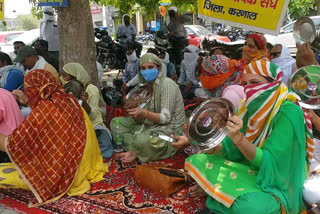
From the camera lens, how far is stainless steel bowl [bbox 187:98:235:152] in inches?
88.4

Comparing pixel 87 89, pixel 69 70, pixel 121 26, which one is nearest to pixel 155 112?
pixel 87 89

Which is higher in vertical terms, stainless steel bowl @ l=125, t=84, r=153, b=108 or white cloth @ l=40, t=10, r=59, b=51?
white cloth @ l=40, t=10, r=59, b=51

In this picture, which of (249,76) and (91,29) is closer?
(249,76)

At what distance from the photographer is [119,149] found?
3.98m

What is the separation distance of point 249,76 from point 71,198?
1897 millimetres

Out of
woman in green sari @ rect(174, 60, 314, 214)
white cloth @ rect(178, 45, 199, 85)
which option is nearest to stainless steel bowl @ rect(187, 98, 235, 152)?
woman in green sari @ rect(174, 60, 314, 214)

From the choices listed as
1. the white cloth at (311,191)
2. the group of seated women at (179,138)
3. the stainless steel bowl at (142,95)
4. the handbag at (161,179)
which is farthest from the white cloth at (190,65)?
the white cloth at (311,191)

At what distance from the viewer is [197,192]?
9.09ft

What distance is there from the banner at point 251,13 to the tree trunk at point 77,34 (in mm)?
2269

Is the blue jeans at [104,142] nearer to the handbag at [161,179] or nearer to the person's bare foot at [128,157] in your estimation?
the person's bare foot at [128,157]

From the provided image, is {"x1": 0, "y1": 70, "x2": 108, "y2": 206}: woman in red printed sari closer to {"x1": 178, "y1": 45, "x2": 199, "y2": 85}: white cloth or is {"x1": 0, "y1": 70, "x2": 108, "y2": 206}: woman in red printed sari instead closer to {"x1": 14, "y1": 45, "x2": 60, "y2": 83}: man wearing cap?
{"x1": 14, "y1": 45, "x2": 60, "y2": 83}: man wearing cap

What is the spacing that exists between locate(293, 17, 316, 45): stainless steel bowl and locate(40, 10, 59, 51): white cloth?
505 cm

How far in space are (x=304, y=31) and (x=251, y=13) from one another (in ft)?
5.19

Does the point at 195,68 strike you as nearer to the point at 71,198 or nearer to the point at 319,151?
the point at 319,151
